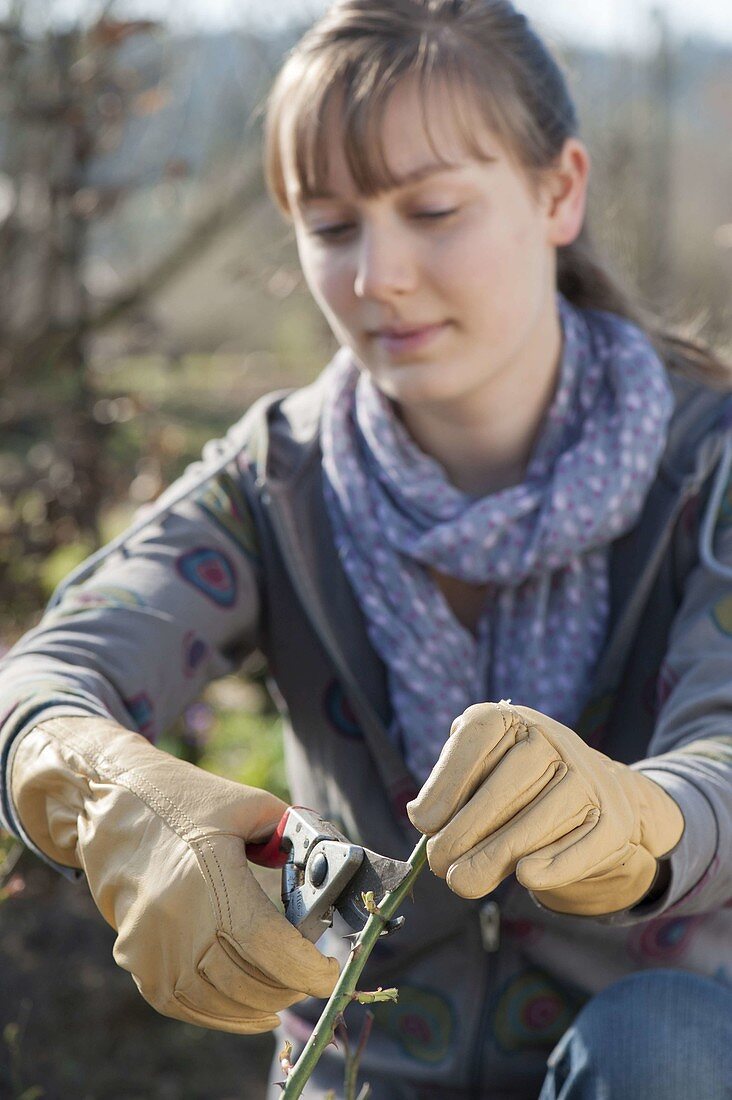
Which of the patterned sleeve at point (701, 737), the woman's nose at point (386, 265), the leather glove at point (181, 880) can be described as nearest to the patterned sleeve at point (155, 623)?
the leather glove at point (181, 880)

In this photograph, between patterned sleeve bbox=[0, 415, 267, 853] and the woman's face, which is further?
the woman's face

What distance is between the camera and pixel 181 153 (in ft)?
15.4

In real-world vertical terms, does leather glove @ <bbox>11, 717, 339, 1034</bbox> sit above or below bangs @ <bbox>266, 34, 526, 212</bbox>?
below

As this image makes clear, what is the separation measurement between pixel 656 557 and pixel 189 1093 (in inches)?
51.0

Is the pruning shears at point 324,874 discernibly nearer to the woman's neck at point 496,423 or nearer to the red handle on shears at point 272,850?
the red handle on shears at point 272,850

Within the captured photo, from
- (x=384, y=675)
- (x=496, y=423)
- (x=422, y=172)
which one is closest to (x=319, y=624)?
(x=384, y=675)

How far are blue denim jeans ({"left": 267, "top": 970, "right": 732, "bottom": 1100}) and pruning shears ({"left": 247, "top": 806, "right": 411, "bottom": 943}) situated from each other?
451 millimetres

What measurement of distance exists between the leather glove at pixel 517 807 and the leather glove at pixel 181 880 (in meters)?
0.16

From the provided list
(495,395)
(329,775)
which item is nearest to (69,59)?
(495,395)

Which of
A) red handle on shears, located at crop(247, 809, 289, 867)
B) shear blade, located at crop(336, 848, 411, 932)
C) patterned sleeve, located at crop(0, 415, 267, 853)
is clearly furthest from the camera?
patterned sleeve, located at crop(0, 415, 267, 853)

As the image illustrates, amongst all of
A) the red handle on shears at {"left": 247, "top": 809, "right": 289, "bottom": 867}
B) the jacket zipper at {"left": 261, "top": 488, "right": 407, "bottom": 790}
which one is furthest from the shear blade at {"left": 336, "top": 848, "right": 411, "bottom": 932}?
the jacket zipper at {"left": 261, "top": 488, "right": 407, "bottom": 790}

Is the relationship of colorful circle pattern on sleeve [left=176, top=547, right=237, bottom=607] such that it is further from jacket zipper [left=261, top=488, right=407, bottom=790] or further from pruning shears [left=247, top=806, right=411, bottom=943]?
pruning shears [left=247, top=806, right=411, bottom=943]

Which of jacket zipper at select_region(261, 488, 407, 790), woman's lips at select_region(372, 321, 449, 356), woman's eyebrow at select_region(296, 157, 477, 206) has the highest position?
woman's eyebrow at select_region(296, 157, 477, 206)

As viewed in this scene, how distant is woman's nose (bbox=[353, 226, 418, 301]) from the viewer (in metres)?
1.61
